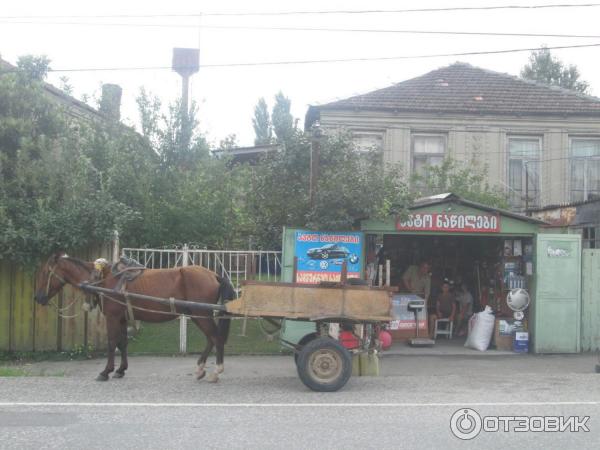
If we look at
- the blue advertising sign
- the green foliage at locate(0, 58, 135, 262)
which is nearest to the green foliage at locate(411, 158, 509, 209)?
the blue advertising sign

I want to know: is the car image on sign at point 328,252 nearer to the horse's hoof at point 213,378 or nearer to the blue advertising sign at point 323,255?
the blue advertising sign at point 323,255

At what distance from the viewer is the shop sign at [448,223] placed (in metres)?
12.1

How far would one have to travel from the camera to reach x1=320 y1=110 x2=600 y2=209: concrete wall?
67.5ft

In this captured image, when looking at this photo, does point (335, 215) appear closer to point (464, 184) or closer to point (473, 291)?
point (473, 291)

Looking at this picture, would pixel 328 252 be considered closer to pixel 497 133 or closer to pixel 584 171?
pixel 497 133

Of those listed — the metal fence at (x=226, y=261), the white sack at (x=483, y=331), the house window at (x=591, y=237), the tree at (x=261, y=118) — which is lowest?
the white sack at (x=483, y=331)

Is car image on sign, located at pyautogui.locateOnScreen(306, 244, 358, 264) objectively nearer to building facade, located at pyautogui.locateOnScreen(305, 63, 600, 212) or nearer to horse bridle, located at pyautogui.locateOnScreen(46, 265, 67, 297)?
horse bridle, located at pyautogui.locateOnScreen(46, 265, 67, 297)

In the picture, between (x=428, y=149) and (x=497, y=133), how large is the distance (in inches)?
90.3

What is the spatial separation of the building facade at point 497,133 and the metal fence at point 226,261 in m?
8.57

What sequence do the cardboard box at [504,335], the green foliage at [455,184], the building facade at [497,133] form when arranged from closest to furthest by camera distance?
the cardboard box at [504,335]
the green foliage at [455,184]
the building facade at [497,133]

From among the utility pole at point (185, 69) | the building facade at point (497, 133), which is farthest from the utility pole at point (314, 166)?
the building facade at point (497, 133)

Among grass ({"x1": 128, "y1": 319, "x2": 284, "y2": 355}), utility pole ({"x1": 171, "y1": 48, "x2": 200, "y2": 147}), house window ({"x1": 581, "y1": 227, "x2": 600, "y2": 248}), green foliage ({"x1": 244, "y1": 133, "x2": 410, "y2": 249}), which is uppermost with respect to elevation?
utility pole ({"x1": 171, "y1": 48, "x2": 200, "y2": 147})

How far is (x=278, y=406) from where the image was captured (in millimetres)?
7598

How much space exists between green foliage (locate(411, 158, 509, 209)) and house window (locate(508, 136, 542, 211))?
1.50m
